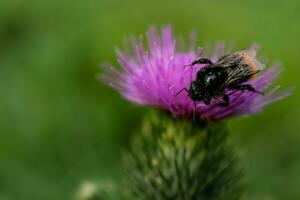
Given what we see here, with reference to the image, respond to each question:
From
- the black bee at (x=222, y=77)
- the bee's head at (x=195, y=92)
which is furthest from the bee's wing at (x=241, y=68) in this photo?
the bee's head at (x=195, y=92)

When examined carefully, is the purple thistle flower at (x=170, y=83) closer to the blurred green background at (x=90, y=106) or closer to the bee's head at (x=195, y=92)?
the bee's head at (x=195, y=92)

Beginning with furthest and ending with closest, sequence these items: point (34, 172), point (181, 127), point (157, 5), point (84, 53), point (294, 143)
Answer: point (157, 5) < point (84, 53) < point (294, 143) < point (34, 172) < point (181, 127)

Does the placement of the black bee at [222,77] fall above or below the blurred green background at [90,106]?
below

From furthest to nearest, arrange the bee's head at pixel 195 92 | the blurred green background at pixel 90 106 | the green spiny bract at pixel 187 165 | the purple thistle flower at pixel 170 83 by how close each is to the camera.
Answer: the blurred green background at pixel 90 106 → the green spiny bract at pixel 187 165 → the purple thistle flower at pixel 170 83 → the bee's head at pixel 195 92

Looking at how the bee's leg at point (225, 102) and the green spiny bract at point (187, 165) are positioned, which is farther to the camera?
the green spiny bract at point (187, 165)

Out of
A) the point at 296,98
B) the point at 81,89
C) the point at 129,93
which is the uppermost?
the point at 81,89

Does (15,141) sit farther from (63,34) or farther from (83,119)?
(63,34)

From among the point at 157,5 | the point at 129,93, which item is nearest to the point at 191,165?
the point at 129,93
